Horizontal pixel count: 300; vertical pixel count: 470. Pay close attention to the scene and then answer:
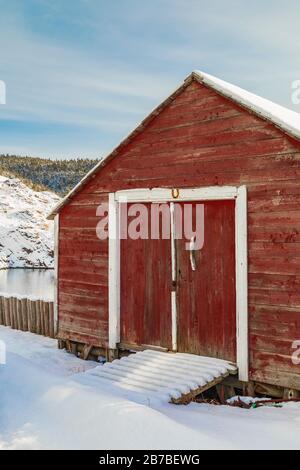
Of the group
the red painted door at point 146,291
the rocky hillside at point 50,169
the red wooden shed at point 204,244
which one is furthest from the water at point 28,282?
the rocky hillside at point 50,169

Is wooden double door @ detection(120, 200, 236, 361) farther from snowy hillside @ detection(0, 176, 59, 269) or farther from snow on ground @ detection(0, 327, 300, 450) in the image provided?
snowy hillside @ detection(0, 176, 59, 269)

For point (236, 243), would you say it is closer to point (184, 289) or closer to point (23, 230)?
point (184, 289)

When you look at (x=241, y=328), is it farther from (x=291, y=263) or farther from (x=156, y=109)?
(x=156, y=109)

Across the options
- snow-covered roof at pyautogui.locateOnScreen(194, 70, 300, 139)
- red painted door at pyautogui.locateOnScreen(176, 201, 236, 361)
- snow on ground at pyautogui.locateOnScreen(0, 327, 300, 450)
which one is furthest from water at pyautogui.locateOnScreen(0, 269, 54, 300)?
snow on ground at pyautogui.locateOnScreen(0, 327, 300, 450)

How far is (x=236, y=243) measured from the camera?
7637 millimetres

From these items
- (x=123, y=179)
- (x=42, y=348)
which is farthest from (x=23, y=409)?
(x=42, y=348)

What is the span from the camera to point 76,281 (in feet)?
33.3

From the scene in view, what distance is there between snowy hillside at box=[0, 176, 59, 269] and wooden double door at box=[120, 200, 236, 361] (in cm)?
2804

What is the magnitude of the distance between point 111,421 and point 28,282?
23.3 m

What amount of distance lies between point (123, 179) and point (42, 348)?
4564mm

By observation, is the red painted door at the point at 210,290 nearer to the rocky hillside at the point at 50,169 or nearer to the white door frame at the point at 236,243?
the white door frame at the point at 236,243

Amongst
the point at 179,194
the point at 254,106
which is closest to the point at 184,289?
the point at 179,194

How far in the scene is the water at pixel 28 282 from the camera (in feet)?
74.8

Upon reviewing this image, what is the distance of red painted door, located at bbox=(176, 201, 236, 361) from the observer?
7.78 metres
